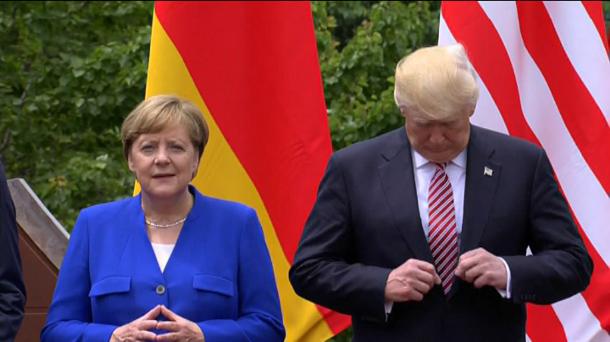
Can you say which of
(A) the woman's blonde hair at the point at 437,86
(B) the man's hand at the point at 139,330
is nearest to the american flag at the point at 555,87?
(A) the woman's blonde hair at the point at 437,86

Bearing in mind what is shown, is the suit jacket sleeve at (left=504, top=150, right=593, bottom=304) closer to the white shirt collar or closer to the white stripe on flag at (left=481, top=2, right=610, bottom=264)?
the white shirt collar

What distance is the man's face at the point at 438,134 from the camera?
3.64 meters

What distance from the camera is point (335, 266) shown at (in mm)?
3754

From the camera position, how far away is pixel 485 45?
5371mm

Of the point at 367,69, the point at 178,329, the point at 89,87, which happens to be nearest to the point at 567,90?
the point at 178,329

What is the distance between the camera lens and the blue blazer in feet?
12.7

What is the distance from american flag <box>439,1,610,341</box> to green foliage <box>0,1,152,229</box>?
2.75 meters

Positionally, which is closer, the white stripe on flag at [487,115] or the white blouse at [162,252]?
the white blouse at [162,252]

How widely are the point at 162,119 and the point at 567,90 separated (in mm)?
2083

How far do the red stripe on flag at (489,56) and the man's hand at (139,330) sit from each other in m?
2.03

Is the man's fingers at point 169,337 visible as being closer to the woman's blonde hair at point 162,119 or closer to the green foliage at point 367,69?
the woman's blonde hair at point 162,119

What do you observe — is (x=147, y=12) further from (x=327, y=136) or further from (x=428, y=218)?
(x=428, y=218)

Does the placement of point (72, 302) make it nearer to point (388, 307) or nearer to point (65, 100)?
point (388, 307)

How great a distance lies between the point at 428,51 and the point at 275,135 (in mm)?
1466
